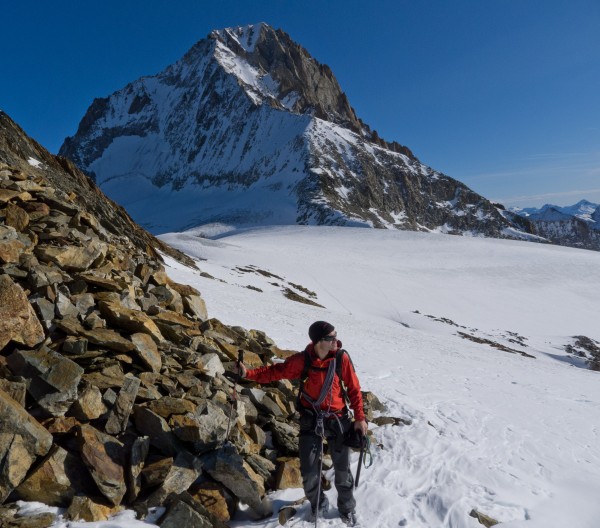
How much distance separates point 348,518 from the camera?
16.4 ft

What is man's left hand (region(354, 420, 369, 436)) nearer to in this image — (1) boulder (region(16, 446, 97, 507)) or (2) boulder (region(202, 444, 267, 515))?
(2) boulder (region(202, 444, 267, 515))

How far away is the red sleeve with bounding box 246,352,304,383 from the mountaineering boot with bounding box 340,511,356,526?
1778 millimetres

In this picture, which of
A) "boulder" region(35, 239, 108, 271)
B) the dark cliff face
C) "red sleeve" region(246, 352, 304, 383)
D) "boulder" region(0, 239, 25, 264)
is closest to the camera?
"red sleeve" region(246, 352, 304, 383)

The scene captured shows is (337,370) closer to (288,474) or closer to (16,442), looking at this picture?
(288,474)

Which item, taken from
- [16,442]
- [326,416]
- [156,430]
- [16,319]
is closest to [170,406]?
[156,430]

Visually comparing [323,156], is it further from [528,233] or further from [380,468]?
A: [380,468]

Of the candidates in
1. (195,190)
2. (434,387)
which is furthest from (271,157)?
(434,387)

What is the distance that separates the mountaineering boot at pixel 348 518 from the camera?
4.97 m

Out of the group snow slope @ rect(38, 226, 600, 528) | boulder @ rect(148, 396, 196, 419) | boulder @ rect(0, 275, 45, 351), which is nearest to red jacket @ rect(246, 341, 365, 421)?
snow slope @ rect(38, 226, 600, 528)

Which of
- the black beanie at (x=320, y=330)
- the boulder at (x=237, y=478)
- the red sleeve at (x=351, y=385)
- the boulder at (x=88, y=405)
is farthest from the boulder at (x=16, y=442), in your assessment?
the red sleeve at (x=351, y=385)

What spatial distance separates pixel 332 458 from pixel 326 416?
56 cm

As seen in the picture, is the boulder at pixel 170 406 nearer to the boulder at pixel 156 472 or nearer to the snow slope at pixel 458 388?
the boulder at pixel 156 472

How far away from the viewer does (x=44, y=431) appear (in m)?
4.24

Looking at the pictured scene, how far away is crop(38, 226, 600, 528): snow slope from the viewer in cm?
560
